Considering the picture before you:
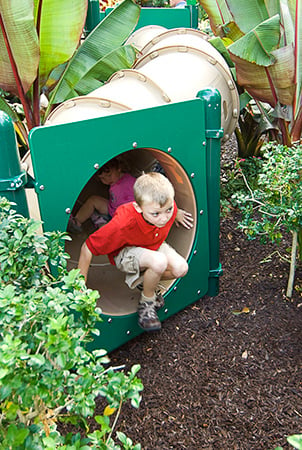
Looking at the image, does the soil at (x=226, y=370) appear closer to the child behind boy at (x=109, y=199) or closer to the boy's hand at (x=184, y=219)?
the boy's hand at (x=184, y=219)

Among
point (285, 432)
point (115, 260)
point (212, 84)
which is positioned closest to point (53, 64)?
point (212, 84)

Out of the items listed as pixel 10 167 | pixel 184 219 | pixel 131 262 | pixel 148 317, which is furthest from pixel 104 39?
pixel 148 317

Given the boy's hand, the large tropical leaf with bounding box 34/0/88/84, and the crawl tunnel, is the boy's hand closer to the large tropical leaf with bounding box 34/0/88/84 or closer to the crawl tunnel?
the crawl tunnel

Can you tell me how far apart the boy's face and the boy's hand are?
44cm

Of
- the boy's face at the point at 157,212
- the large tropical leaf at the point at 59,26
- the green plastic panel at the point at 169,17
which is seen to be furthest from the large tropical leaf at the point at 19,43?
the green plastic panel at the point at 169,17

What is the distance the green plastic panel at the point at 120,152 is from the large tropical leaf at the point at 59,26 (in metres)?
1.06

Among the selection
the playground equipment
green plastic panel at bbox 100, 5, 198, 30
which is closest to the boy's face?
the playground equipment

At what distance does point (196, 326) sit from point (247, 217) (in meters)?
0.73

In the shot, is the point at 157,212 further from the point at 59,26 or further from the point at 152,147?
the point at 59,26

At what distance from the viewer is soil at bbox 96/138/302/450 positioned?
6.83ft

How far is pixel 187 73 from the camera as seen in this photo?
322cm

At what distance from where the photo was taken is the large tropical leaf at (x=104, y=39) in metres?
3.55

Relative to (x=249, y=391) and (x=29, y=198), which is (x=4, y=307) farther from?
(x=249, y=391)

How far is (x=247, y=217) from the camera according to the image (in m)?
2.73
